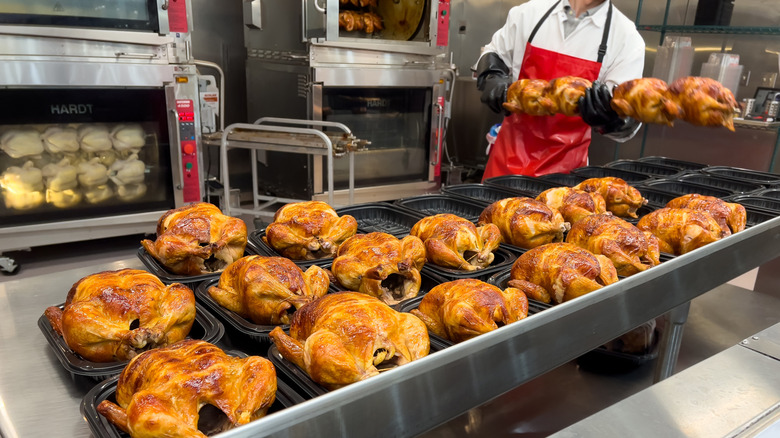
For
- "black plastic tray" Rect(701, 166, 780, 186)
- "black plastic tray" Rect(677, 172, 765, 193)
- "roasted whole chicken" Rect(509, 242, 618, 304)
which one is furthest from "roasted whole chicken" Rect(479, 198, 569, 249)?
"black plastic tray" Rect(701, 166, 780, 186)

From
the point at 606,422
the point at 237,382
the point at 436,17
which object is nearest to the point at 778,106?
the point at 436,17

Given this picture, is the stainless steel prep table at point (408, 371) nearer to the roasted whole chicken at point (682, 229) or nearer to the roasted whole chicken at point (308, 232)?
the roasted whole chicken at point (682, 229)

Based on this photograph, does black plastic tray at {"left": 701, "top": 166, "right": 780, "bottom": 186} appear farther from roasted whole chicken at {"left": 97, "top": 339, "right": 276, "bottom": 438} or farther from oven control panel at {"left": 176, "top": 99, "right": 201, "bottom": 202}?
oven control panel at {"left": 176, "top": 99, "right": 201, "bottom": 202}

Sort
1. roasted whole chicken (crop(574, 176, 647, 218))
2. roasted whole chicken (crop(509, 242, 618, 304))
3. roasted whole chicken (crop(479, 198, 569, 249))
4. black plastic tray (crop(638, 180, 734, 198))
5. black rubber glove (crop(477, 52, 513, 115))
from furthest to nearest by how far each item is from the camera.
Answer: black rubber glove (crop(477, 52, 513, 115)), black plastic tray (crop(638, 180, 734, 198)), roasted whole chicken (crop(574, 176, 647, 218)), roasted whole chicken (crop(479, 198, 569, 249)), roasted whole chicken (crop(509, 242, 618, 304))

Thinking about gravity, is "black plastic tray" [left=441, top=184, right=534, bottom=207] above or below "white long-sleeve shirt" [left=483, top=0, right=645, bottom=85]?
below

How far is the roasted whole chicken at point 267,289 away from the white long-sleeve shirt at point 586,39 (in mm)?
2562

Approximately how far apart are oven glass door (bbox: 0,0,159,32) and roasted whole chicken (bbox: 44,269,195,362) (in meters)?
2.82

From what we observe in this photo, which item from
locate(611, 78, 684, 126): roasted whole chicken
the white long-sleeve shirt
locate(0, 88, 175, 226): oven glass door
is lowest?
locate(0, 88, 175, 226): oven glass door

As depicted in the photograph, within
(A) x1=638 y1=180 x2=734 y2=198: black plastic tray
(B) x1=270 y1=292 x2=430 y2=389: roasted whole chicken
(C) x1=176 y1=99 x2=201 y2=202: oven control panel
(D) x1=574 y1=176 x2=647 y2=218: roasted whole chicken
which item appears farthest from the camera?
(C) x1=176 y1=99 x2=201 y2=202: oven control panel

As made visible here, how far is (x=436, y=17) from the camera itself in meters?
4.53

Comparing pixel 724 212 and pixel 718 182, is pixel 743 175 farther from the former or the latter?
pixel 724 212

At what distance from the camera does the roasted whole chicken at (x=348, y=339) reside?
0.87 meters

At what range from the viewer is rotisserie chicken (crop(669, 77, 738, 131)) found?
6.69 ft

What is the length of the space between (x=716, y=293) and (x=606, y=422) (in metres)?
2.22
